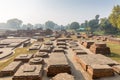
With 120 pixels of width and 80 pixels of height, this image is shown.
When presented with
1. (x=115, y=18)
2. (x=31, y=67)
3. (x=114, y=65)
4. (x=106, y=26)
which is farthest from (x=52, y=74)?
(x=106, y=26)

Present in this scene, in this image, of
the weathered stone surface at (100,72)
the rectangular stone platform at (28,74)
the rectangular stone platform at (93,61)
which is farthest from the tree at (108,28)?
the rectangular stone platform at (28,74)

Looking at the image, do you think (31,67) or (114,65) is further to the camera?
(114,65)

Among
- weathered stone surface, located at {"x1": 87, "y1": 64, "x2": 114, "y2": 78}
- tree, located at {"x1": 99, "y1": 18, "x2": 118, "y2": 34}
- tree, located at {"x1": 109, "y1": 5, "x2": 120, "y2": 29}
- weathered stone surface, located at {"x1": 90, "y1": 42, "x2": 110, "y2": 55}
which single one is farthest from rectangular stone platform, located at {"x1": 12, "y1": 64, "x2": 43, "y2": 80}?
tree, located at {"x1": 99, "y1": 18, "x2": 118, "y2": 34}

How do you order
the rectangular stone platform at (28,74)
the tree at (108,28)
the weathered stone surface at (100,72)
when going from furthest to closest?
1. the tree at (108,28)
2. the weathered stone surface at (100,72)
3. the rectangular stone platform at (28,74)

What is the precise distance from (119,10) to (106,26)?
16672 mm

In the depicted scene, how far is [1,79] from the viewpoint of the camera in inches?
445

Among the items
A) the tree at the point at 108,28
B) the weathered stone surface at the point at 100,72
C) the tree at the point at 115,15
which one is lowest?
the weathered stone surface at the point at 100,72

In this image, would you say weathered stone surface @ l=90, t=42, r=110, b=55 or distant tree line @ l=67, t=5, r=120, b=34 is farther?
distant tree line @ l=67, t=5, r=120, b=34

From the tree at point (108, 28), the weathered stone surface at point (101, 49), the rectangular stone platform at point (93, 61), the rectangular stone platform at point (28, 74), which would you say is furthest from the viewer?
the tree at point (108, 28)

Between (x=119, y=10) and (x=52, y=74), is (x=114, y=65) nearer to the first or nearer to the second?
(x=52, y=74)

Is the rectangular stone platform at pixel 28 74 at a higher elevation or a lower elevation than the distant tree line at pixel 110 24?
lower

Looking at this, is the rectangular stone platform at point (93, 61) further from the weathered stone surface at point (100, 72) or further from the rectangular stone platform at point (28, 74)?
the rectangular stone platform at point (28, 74)

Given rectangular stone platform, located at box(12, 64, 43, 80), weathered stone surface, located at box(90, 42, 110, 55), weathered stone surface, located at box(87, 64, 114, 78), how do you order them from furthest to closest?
weathered stone surface, located at box(90, 42, 110, 55), weathered stone surface, located at box(87, 64, 114, 78), rectangular stone platform, located at box(12, 64, 43, 80)

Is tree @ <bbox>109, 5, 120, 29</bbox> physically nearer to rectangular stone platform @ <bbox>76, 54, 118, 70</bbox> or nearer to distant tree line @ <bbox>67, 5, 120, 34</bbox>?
distant tree line @ <bbox>67, 5, 120, 34</bbox>
